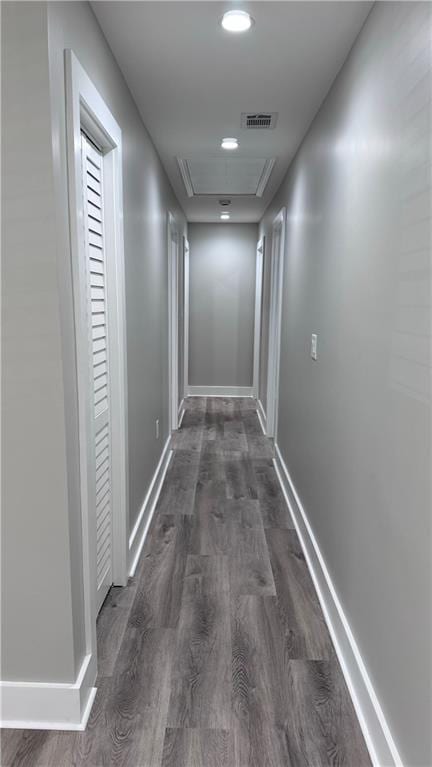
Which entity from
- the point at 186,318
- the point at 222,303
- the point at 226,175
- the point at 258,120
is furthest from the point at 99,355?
the point at 222,303

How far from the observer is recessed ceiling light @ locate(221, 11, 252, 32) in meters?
1.71

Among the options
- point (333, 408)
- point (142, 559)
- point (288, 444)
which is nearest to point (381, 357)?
point (333, 408)

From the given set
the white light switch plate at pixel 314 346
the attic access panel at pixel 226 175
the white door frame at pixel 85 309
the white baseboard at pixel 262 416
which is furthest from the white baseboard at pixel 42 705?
the white baseboard at pixel 262 416

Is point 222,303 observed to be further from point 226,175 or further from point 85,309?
point 85,309

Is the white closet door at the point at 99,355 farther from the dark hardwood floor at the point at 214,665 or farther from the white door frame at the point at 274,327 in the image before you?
the white door frame at the point at 274,327

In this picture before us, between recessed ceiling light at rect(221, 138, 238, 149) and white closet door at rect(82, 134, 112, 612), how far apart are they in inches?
52.7

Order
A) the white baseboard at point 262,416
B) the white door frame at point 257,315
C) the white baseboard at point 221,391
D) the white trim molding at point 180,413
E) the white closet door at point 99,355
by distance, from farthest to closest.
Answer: the white baseboard at point 221,391 → the white door frame at point 257,315 → the white trim molding at point 180,413 → the white baseboard at point 262,416 → the white closet door at point 99,355

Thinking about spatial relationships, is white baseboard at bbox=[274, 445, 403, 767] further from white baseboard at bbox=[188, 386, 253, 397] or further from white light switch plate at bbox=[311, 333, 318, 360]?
white baseboard at bbox=[188, 386, 253, 397]

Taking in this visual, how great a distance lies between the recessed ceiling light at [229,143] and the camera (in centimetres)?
308

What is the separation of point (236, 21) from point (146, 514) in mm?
2513

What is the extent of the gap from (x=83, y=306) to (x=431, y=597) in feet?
4.20

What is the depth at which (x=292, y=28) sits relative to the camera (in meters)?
1.82

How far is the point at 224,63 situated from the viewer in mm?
2098

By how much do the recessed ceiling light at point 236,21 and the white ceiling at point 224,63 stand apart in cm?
3
